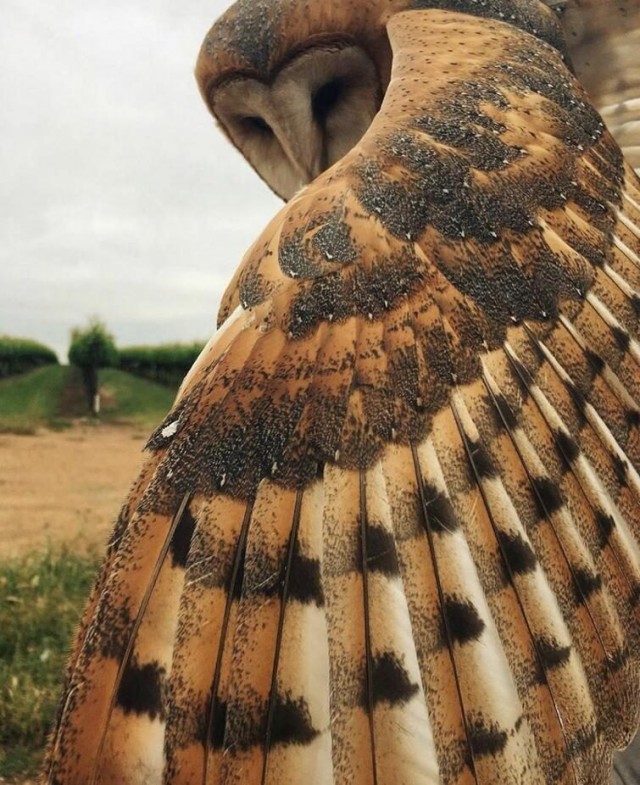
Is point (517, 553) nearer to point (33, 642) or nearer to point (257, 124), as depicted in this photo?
point (257, 124)

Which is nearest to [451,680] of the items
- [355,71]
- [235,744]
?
[235,744]

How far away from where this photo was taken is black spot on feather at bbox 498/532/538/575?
882mm

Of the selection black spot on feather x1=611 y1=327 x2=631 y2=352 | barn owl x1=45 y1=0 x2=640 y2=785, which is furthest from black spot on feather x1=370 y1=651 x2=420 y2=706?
black spot on feather x1=611 y1=327 x2=631 y2=352

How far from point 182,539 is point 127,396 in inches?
766

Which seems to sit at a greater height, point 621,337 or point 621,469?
point 621,337

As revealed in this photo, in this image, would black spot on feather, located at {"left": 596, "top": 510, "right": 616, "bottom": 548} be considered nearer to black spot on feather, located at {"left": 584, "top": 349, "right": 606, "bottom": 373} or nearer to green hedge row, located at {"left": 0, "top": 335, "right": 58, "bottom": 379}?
black spot on feather, located at {"left": 584, "top": 349, "right": 606, "bottom": 373}

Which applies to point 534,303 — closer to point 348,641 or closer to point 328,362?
point 328,362

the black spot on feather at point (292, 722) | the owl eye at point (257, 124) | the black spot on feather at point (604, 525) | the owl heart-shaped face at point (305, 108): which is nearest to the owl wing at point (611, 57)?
the owl heart-shaped face at point (305, 108)

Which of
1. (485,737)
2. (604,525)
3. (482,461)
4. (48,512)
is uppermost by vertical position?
(482,461)

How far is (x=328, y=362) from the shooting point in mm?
912

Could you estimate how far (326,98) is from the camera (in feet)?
6.70

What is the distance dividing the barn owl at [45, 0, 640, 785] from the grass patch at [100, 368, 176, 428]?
18.3 metres

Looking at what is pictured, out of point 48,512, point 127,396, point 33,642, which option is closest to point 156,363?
point 127,396

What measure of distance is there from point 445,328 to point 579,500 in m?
0.25
